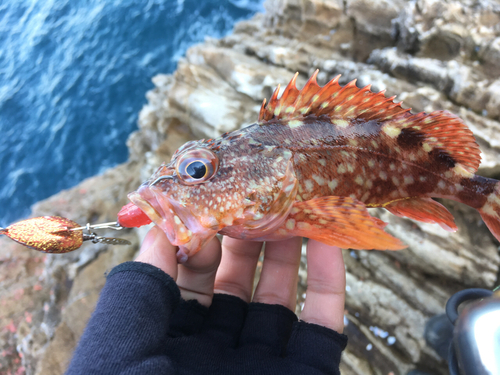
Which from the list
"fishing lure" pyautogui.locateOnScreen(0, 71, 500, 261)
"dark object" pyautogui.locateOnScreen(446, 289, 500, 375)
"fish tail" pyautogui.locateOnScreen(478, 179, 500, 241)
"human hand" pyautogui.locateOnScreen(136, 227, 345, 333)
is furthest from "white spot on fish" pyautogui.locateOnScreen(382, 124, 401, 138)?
"dark object" pyautogui.locateOnScreen(446, 289, 500, 375)

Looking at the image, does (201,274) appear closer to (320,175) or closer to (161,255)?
(161,255)

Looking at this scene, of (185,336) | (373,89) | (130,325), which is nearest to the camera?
(130,325)

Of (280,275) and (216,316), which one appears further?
Answer: (280,275)

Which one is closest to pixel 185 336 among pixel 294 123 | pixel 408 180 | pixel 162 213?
pixel 162 213

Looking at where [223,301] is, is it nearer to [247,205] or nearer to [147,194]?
[247,205]

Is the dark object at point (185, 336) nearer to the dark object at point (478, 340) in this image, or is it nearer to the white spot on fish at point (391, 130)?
the dark object at point (478, 340)

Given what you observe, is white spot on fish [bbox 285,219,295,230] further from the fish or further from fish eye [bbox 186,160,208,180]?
fish eye [bbox 186,160,208,180]

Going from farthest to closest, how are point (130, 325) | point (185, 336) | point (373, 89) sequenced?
point (373, 89) → point (185, 336) → point (130, 325)
